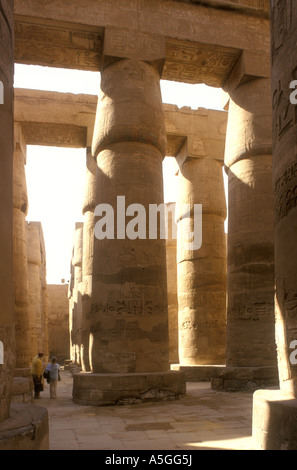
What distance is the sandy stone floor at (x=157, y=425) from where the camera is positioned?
14.8 ft

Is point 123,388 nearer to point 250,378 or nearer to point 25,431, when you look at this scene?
point 250,378

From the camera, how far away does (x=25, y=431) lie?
8.81 feet

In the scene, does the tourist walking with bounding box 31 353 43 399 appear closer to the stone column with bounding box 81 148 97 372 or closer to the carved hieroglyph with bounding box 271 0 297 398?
the stone column with bounding box 81 148 97 372

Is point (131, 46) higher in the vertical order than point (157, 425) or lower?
higher

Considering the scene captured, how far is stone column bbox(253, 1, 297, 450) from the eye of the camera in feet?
10.8

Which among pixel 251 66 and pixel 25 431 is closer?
pixel 25 431

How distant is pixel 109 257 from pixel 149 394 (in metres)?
2.26

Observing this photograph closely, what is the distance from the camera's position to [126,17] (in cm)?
915

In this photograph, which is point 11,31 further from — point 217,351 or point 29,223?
point 29,223

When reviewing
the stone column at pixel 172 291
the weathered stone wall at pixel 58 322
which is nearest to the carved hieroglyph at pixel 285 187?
the stone column at pixel 172 291

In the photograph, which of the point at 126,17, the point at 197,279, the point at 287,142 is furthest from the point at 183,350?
the point at 287,142

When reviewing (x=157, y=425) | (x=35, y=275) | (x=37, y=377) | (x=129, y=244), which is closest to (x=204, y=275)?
(x=129, y=244)

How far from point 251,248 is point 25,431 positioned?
7000mm

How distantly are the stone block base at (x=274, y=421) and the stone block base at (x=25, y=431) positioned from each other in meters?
1.54
